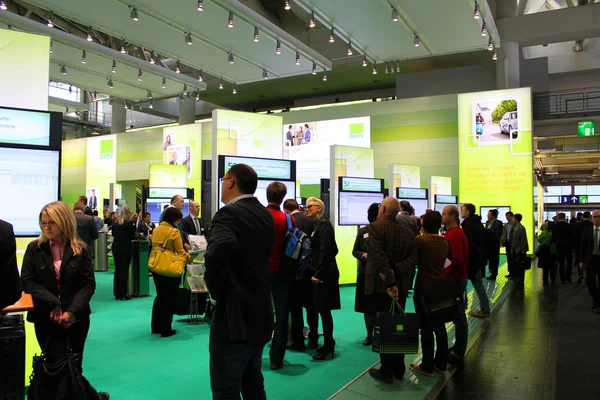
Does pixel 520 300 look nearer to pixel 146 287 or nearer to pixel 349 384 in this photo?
pixel 349 384

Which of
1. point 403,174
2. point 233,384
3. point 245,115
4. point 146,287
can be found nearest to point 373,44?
point 403,174

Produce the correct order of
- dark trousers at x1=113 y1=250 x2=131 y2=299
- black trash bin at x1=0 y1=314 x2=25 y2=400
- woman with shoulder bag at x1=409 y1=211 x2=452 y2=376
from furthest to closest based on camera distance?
dark trousers at x1=113 y1=250 x2=131 y2=299, woman with shoulder bag at x1=409 y1=211 x2=452 y2=376, black trash bin at x1=0 y1=314 x2=25 y2=400

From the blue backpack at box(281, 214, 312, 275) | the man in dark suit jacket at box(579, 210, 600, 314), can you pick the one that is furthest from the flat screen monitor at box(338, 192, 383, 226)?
the blue backpack at box(281, 214, 312, 275)

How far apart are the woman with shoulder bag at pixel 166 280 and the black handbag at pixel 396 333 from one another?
237 cm

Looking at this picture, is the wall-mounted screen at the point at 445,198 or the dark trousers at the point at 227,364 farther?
the wall-mounted screen at the point at 445,198

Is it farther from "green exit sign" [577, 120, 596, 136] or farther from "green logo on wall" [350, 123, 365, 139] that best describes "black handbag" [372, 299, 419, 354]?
"green logo on wall" [350, 123, 365, 139]

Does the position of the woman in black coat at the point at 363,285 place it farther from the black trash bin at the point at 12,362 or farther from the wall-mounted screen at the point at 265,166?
the black trash bin at the point at 12,362

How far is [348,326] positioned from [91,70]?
12.5 m

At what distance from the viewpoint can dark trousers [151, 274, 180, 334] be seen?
4.93 metres

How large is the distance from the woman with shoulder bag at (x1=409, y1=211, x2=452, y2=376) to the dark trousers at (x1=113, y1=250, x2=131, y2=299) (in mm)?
4835

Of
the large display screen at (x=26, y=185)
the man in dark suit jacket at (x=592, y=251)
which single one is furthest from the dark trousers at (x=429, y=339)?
the man in dark suit jacket at (x=592, y=251)

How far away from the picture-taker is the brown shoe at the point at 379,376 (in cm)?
356

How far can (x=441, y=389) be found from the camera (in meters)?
3.48

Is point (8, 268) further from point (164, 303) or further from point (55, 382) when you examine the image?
point (164, 303)
